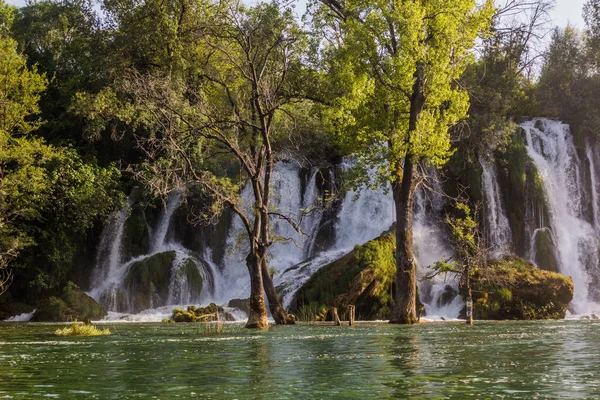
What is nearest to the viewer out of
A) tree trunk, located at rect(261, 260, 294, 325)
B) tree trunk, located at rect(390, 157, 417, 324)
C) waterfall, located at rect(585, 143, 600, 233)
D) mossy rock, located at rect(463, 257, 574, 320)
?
tree trunk, located at rect(261, 260, 294, 325)

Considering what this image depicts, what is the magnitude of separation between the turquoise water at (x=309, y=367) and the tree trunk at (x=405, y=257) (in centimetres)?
866

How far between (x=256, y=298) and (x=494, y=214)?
64.0 ft

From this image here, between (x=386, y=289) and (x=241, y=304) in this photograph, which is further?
(x=241, y=304)

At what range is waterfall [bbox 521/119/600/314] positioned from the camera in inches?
1591

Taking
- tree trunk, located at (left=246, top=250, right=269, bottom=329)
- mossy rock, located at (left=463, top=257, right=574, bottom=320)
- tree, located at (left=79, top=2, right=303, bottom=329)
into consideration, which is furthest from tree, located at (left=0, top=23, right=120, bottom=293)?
mossy rock, located at (left=463, top=257, right=574, bottom=320)

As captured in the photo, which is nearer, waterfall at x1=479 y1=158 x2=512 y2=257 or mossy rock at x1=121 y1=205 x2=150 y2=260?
waterfall at x1=479 y1=158 x2=512 y2=257

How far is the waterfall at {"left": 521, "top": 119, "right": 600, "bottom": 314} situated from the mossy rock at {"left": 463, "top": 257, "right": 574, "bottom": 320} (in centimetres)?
384

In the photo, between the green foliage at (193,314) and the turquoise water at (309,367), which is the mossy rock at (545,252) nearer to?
the green foliage at (193,314)

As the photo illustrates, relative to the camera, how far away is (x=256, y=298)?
89.1 feet

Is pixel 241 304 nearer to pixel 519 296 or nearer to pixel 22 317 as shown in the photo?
pixel 22 317

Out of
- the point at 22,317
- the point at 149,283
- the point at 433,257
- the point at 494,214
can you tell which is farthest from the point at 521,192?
the point at 22,317

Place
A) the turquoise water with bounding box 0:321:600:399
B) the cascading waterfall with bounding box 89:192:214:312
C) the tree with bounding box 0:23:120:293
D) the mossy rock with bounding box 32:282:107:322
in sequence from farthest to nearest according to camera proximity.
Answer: the cascading waterfall with bounding box 89:192:214:312
the mossy rock with bounding box 32:282:107:322
the tree with bounding box 0:23:120:293
the turquoise water with bounding box 0:321:600:399

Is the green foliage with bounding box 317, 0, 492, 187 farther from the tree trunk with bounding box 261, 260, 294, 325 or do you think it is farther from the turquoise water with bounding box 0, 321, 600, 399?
the turquoise water with bounding box 0, 321, 600, 399

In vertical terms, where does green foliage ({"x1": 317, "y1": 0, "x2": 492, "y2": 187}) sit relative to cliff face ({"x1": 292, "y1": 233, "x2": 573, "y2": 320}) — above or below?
above
